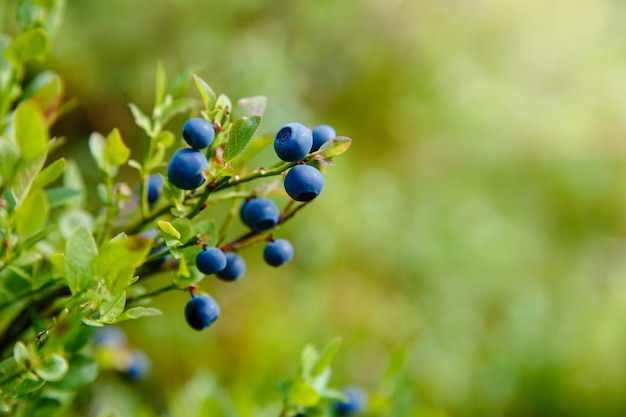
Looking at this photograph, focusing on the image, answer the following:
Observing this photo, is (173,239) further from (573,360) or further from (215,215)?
(573,360)

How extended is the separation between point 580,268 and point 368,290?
4.12 ft

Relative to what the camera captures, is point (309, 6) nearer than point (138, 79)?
No

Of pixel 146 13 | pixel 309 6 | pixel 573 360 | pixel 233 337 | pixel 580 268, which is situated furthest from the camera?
pixel 580 268

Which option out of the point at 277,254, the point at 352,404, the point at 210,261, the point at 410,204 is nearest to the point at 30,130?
the point at 210,261

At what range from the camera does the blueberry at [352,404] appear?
3.05 ft

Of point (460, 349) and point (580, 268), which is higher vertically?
point (460, 349)

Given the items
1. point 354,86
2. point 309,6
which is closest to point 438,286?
point 354,86

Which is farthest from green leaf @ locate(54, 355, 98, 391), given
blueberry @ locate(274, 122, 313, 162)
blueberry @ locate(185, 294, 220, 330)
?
blueberry @ locate(274, 122, 313, 162)

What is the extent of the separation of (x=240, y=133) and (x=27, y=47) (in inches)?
11.1

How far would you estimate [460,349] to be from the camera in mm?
2014

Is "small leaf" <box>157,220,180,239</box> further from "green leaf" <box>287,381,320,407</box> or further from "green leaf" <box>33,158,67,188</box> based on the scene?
"green leaf" <box>287,381,320,407</box>

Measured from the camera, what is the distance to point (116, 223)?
2.53ft

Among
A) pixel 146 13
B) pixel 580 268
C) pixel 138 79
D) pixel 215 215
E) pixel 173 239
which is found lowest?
pixel 580 268

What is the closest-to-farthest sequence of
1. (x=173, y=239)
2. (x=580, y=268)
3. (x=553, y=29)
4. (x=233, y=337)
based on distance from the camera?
1. (x=173, y=239)
2. (x=233, y=337)
3. (x=580, y=268)
4. (x=553, y=29)
